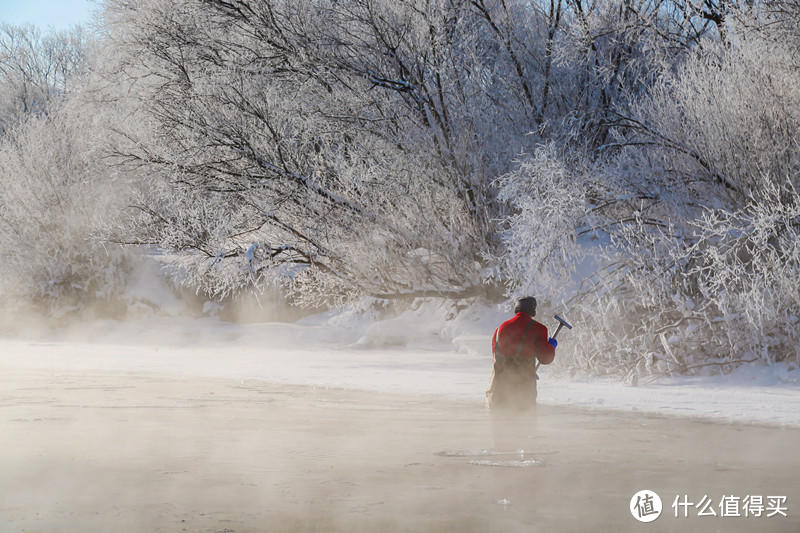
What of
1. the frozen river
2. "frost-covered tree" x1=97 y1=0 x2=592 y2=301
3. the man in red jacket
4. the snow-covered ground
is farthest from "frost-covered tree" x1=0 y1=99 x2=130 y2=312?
the man in red jacket

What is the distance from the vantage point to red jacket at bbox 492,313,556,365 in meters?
8.48

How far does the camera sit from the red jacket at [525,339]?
848 cm

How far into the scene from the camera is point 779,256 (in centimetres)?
1332

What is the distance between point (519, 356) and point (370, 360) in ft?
36.0

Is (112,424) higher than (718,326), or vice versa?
(718,326)

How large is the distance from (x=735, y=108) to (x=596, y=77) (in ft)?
13.0

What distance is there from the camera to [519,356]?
28.3 feet

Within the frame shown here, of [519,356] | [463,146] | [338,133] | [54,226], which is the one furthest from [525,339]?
[54,226]

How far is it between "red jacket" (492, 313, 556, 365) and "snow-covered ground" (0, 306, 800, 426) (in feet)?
10.7

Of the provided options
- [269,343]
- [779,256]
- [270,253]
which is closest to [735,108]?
[779,256]

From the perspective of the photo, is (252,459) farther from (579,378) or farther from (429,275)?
(429,275)

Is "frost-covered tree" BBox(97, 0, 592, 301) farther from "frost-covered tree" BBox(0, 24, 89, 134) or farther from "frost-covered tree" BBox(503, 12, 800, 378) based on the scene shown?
"frost-covered tree" BBox(0, 24, 89, 134)

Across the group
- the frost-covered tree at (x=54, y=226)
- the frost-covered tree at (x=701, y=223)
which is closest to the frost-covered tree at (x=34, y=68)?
the frost-covered tree at (x=54, y=226)

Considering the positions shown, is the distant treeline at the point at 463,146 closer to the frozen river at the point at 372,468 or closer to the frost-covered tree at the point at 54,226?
the frozen river at the point at 372,468
